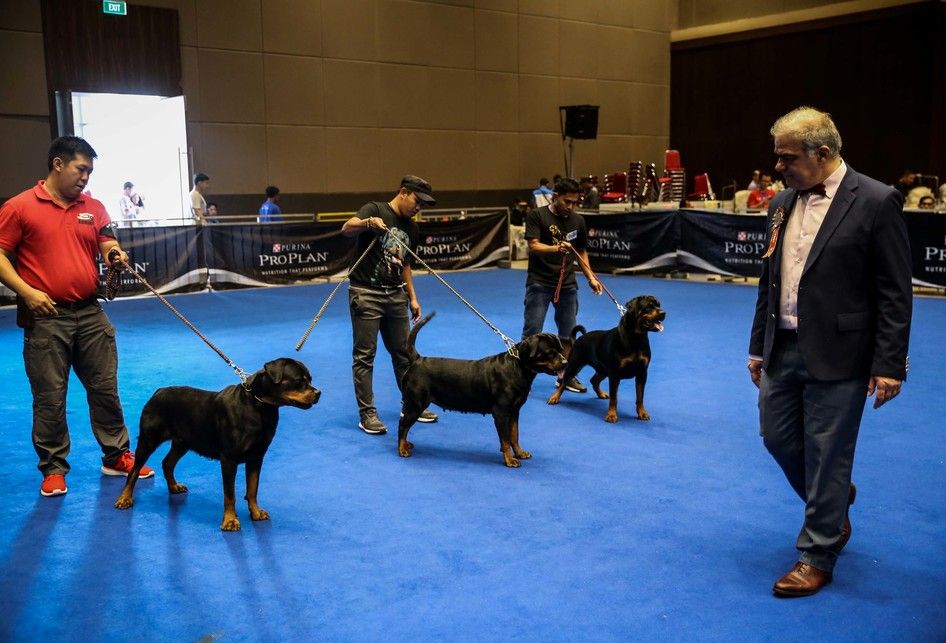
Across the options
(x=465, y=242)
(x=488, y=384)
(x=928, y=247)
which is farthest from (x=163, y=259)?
(x=928, y=247)

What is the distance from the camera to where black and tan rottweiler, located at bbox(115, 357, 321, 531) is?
3.77 meters

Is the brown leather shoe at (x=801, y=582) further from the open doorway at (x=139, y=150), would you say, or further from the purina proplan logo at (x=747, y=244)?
the open doorway at (x=139, y=150)

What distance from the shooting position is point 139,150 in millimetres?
15820

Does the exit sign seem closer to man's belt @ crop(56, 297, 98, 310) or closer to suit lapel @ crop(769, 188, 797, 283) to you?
man's belt @ crop(56, 297, 98, 310)

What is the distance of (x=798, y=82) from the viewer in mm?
21047

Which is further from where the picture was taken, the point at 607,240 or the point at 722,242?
the point at 607,240

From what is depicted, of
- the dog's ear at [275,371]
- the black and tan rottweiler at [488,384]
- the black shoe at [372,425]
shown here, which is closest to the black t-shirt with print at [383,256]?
the black and tan rottweiler at [488,384]

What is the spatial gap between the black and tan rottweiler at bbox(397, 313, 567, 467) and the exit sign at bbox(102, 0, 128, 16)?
12432 millimetres

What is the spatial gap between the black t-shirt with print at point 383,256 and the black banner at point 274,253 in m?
8.34

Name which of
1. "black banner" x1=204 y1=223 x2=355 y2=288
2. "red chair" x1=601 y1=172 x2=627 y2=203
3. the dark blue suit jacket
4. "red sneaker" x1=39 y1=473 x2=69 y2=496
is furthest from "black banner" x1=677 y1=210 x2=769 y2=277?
"red sneaker" x1=39 y1=473 x2=69 y2=496

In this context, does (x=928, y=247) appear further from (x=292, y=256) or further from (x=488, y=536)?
(x=488, y=536)

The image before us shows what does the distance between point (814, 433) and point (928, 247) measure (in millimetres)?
9700

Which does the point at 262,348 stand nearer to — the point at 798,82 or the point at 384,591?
the point at 384,591

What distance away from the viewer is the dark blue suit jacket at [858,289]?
116 inches
